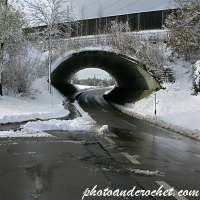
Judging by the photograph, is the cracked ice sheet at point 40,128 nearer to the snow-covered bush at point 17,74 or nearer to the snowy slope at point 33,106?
the snowy slope at point 33,106

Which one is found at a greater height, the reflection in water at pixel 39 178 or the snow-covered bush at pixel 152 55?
the snow-covered bush at pixel 152 55

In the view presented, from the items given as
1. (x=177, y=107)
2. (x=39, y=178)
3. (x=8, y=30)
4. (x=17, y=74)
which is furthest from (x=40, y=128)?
(x=8, y=30)

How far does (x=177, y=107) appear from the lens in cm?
1814

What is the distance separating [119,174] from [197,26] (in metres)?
19.1

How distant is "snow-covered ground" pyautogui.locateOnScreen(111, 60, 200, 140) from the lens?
13086 mm

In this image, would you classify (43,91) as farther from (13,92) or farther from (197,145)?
(197,145)

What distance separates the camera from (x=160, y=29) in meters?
27.8

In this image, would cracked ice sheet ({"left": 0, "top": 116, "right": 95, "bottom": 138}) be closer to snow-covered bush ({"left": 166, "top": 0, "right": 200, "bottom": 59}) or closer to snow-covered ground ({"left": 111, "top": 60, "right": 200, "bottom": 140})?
snow-covered ground ({"left": 111, "top": 60, "right": 200, "bottom": 140})

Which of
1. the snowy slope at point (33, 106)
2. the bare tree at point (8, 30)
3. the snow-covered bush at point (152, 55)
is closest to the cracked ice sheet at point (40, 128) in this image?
the snowy slope at point (33, 106)

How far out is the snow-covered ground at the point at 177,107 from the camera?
13086mm

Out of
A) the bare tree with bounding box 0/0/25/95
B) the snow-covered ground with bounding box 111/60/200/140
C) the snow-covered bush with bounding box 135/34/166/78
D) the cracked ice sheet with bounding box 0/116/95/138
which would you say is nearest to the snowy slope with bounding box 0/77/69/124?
the bare tree with bounding box 0/0/25/95

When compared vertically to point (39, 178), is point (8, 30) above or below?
above

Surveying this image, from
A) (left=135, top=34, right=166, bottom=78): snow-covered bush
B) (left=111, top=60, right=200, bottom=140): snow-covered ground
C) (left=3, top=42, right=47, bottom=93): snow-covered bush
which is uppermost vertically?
(left=135, top=34, right=166, bottom=78): snow-covered bush

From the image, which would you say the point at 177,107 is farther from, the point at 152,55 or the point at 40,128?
the point at 40,128
